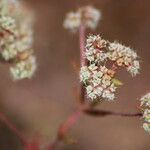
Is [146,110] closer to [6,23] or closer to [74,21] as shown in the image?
[6,23]

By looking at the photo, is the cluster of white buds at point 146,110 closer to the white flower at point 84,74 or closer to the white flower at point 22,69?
the white flower at point 84,74

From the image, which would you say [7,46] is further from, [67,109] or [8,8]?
[67,109]

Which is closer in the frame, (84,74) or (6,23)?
(84,74)

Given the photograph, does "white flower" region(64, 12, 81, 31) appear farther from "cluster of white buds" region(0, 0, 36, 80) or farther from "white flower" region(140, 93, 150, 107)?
"white flower" region(140, 93, 150, 107)

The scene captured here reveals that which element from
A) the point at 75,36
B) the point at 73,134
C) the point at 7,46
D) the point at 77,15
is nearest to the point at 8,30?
the point at 7,46

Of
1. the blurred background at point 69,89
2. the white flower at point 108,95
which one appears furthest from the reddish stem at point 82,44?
the blurred background at point 69,89

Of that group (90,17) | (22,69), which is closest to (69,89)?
(90,17)
